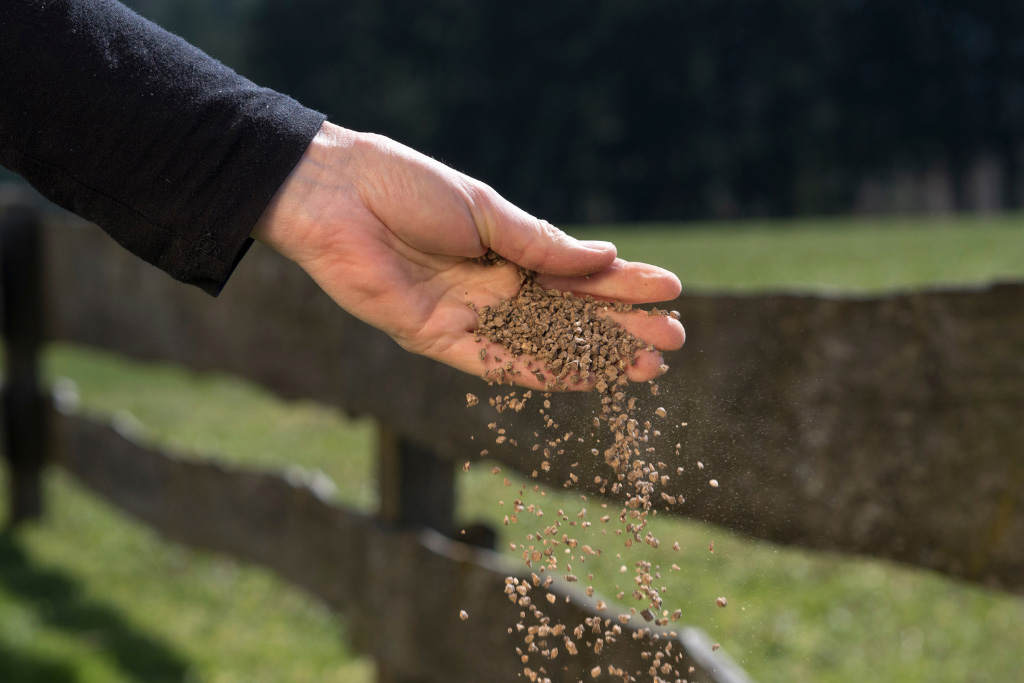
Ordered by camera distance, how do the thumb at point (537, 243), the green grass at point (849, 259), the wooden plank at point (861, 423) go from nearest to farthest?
the thumb at point (537, 243)
the wooden plank at point (861, 423)
the green grass at point (849, 259)

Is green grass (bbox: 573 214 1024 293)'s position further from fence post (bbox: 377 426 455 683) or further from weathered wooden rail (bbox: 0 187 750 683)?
fence post (bbox: 377 426 455 683)

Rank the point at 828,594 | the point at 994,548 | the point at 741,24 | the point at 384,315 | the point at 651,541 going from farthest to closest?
the point at 741,24 → the point at 828,594 → the point at 994,548 → the point at 384,315 → the point at 651,541

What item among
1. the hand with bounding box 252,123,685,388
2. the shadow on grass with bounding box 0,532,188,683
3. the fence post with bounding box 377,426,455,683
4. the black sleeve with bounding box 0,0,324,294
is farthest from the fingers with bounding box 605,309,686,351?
the shadow on grass with bounding box 0,532,188,683

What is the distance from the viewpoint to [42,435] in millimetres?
5246

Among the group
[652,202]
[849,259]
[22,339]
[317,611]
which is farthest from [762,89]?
[317,611]

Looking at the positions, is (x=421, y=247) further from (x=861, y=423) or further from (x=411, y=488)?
(x=411, y=488)

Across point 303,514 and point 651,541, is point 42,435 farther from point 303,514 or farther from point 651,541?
point 651,541

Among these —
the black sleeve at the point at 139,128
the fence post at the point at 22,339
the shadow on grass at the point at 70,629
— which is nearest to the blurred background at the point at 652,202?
the shadow on grass at the point at 70,629

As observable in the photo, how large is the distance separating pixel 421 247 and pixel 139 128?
1.83ft

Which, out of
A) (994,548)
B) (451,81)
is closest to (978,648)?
(994,548)

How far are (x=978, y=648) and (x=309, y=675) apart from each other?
263 centimetres

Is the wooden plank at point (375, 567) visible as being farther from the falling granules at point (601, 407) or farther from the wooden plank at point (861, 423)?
the wooden plank at point (861, 423)

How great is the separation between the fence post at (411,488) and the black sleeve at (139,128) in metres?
1.47

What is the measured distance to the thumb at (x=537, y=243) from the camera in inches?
66.9
